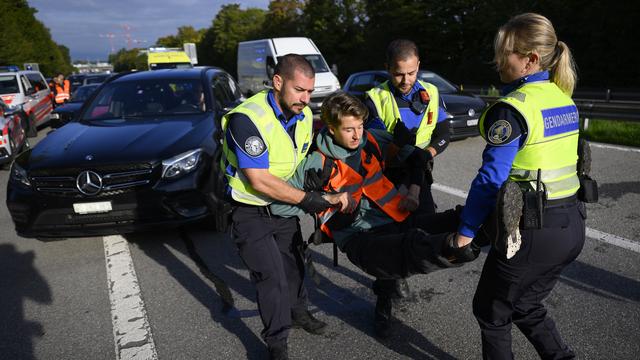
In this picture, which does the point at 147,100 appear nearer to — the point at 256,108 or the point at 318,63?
the point at 256,108

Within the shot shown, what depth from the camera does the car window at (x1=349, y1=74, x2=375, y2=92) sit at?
12.3 m

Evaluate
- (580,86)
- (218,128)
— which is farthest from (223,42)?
(218,128)

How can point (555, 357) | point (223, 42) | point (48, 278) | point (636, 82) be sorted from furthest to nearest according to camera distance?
1. point (223, 42)
2. point (636, 82)
3. point (48, 278)
4. point (555, 357)

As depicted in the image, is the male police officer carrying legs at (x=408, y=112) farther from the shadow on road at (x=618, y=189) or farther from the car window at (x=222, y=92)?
the shadow on road at (x=618, y=189)

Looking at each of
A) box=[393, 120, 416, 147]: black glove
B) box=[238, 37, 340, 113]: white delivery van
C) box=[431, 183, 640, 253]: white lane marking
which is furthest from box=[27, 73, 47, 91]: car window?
box=[431, 183, 640, 253]: white lane marking

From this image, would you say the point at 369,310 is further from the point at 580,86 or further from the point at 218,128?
the point at 580,86

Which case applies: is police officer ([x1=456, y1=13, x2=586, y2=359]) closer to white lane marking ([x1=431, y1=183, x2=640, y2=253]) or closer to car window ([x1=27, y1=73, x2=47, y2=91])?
white lane marking ([x1=431, y1=183, x2=640, y2=253])

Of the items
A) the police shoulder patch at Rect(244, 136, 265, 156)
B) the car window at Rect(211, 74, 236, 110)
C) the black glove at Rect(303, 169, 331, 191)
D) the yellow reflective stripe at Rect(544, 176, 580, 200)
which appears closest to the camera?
the yellow reflective stripe at Rect(544, 176, 580, 200)

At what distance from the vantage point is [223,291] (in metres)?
3.92

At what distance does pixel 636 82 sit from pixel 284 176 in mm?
25403

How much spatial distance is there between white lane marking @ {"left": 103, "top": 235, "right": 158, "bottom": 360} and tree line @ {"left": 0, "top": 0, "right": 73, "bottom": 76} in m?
51.3

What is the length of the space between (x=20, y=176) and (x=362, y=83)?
9.17m

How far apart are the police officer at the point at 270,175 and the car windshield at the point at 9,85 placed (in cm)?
1350

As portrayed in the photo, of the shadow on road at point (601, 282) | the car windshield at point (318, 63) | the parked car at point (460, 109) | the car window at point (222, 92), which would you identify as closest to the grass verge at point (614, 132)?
the parked car at point (460, 109)
